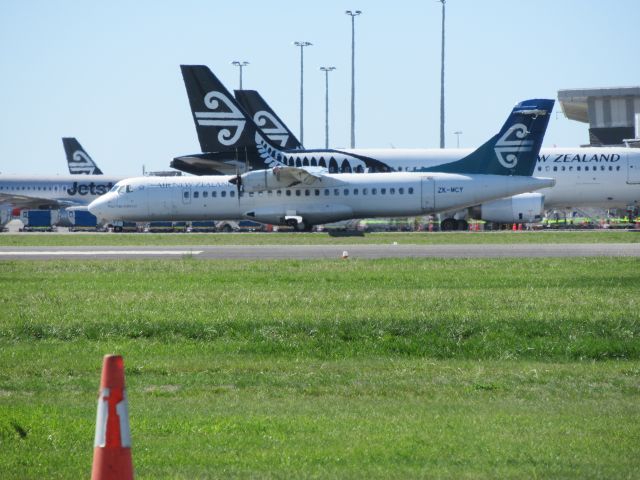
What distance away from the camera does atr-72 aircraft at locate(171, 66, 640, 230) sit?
188 ft

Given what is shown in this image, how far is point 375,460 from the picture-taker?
8.44 meters

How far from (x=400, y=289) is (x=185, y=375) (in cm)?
900

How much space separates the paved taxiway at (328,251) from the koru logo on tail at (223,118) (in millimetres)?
18313

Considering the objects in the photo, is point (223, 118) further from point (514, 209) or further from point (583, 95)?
point (583, 95)

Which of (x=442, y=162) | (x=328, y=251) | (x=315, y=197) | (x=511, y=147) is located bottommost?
(x=328, y=251)

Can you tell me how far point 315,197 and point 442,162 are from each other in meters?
7.90

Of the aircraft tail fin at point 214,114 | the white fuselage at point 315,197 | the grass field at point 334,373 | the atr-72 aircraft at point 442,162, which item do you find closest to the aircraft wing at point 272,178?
the white fuselage at point 315,197

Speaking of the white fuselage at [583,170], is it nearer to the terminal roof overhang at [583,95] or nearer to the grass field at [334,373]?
the terminal roof overhang at [583,95]

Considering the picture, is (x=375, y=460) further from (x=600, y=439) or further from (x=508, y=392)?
(x=508, y=392)

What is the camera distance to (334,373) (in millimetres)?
12938

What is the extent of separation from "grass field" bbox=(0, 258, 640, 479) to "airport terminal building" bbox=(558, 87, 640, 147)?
2502 inches

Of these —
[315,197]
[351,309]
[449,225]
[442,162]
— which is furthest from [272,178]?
[351,309]

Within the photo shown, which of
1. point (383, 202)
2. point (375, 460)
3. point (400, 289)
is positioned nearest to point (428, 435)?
point (375, 460)

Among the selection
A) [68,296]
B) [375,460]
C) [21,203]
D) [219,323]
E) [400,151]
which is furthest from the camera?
[21,203]
